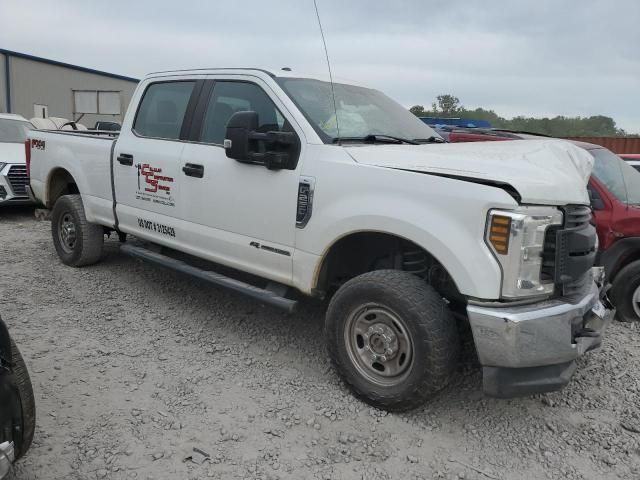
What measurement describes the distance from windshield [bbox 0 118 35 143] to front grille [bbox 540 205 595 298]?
9.88m

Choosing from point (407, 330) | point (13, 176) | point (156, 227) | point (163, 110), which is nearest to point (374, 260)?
point (407, 330)

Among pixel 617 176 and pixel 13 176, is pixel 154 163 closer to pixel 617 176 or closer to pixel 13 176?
pixel 617 176

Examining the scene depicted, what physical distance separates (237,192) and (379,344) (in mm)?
1475

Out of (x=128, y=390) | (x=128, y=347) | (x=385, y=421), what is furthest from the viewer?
(x=128, y=347)

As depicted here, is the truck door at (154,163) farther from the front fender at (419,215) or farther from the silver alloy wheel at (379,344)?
the silver alloy wheel at (379,344)

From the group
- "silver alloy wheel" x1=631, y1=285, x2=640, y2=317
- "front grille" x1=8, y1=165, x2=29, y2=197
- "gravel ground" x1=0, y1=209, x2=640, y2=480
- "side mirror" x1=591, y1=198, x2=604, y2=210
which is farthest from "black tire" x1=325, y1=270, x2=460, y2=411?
"front grille" x1=8, y1=165, x2=29, y2=197

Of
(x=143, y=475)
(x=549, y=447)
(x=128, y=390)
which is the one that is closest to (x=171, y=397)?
(x=128, y=390)

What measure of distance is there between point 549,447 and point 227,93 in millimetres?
3231

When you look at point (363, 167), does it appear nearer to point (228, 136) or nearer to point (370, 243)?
point (370, 243)

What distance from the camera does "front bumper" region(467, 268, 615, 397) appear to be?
2766 millimetres

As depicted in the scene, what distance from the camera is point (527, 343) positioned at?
2.78m

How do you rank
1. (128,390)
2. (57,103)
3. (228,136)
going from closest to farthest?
(128,390)
(228,136)
(57,103)

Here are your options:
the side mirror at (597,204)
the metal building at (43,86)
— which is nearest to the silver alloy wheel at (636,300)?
the side mirror at (597,204)

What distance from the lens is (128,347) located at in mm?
4090
